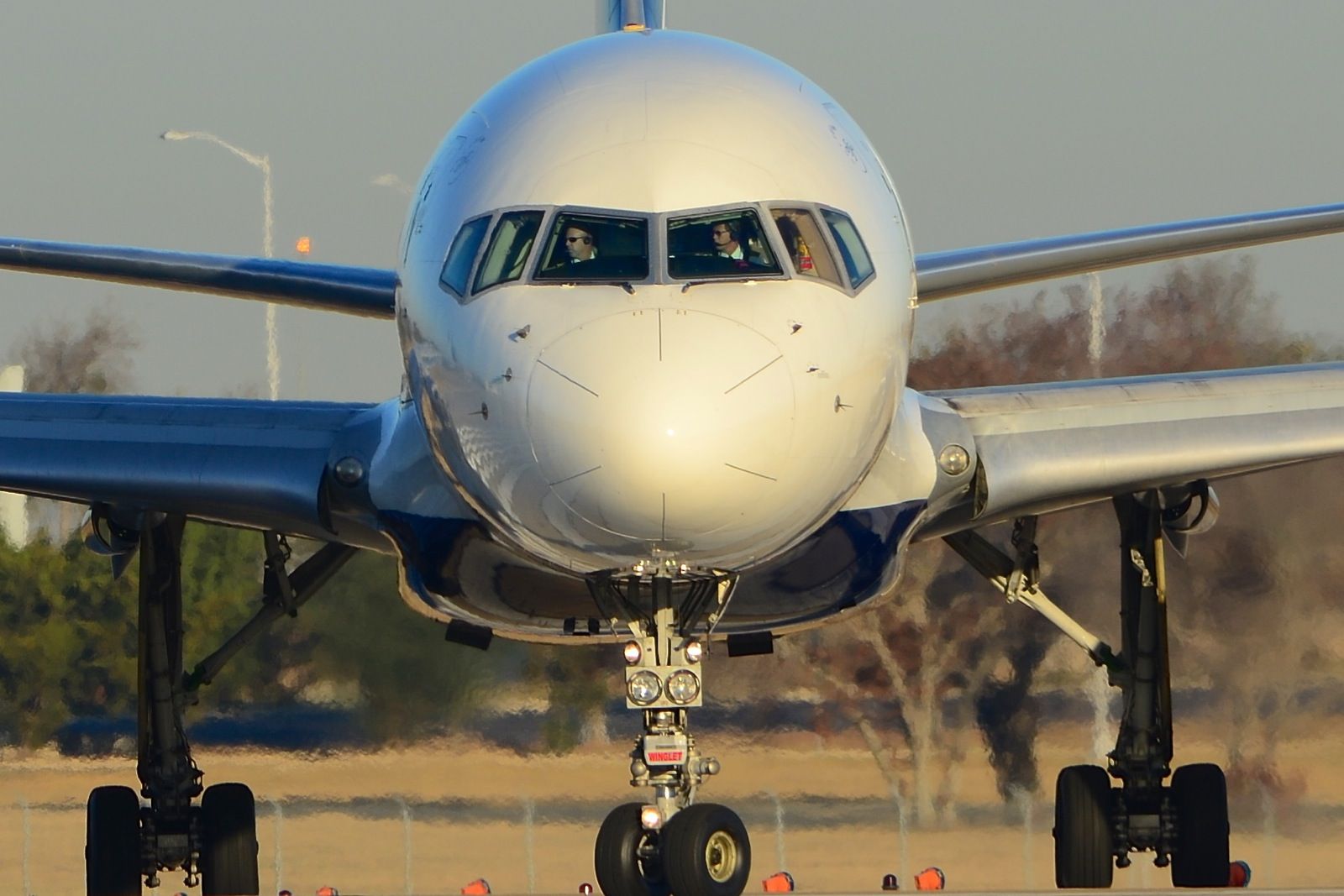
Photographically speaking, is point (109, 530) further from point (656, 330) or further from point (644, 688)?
point (656, 330)

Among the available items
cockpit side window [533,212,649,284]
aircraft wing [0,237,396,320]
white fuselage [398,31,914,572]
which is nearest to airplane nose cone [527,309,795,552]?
white fuselage [398,31,914,572]

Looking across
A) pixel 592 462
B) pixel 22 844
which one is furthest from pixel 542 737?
pixel 592 462

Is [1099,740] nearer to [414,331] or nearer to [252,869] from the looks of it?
[252,869]

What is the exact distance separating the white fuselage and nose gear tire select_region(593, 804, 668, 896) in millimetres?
1369

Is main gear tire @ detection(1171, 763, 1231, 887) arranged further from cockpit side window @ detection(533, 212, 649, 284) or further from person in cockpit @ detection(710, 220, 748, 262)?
cockpit side window @ detection(533, 212, 649, 284)

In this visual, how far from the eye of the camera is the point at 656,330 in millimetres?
12570

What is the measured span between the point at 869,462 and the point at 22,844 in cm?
1143

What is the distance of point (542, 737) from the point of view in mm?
23578

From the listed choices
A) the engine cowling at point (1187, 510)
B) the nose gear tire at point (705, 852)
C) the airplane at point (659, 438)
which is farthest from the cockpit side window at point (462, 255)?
the engine cowling at point (1187, 510)

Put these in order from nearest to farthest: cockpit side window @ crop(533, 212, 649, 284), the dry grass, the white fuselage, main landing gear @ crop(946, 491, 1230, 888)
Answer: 1. the white fuselage
2. cockpit side window @ crop(533, 212, 649, 284)
3. main landing gear @ crop(946, 491, 1230, 888)
4. the dry grass

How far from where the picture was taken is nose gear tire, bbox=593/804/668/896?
13930 millimetres

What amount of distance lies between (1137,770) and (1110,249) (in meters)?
3.84

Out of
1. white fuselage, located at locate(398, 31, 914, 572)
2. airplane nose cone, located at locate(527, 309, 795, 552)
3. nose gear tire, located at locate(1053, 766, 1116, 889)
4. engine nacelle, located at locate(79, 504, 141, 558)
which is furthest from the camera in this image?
nose gear tire, located at locate(1053, 766, 1116, 889)

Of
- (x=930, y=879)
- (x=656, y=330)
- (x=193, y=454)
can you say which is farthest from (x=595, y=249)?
(x=930, y=879)
